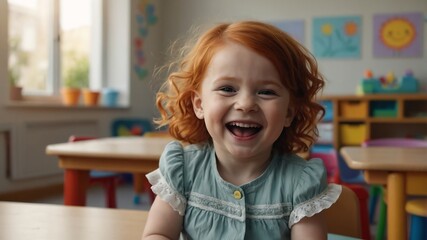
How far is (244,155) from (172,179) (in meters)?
0.13

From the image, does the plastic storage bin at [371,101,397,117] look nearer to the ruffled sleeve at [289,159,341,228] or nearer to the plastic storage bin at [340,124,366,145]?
the plastic storage bin at [340,124,366,145]

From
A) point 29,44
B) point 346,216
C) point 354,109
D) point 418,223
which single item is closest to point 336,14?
point 354,109

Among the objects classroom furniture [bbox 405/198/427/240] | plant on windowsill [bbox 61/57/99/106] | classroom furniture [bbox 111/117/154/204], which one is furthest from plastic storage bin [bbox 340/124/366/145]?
classroom furniture [bbox 405/198/427/240]

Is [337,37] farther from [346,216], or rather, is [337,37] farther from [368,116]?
[346,216]

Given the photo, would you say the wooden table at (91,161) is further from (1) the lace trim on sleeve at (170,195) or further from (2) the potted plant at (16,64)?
(2) the potted plant at (16,64)

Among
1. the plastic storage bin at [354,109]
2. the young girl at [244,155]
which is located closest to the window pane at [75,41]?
the plastic storage bin at [354,109]

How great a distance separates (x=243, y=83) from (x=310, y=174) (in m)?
0.19

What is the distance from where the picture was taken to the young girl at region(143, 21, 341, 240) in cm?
76

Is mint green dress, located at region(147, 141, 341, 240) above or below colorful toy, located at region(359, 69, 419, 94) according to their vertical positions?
below

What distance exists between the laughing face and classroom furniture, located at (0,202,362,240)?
9.3 inches

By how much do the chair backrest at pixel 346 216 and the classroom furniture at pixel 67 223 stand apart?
0.13 meters

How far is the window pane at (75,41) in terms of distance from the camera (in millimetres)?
4703

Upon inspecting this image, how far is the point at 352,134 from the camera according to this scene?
16.1ft

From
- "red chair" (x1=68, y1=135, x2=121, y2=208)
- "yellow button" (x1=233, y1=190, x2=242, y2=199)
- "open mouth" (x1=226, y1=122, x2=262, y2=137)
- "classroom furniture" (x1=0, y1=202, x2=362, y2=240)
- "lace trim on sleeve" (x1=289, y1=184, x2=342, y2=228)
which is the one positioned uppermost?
"open mouth" (x1=226, y1=122, x2=262, y2=137)
